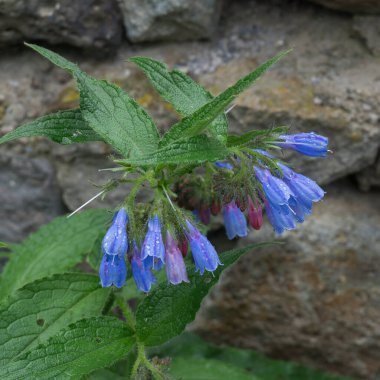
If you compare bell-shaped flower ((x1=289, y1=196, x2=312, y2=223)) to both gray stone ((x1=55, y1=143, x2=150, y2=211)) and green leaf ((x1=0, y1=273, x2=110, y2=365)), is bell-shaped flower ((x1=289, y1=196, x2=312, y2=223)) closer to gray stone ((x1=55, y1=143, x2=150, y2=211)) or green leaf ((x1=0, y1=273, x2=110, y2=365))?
green leaf ((x1=0, y1=273, x2=110, y2=365))

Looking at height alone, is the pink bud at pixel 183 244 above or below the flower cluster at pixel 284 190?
below

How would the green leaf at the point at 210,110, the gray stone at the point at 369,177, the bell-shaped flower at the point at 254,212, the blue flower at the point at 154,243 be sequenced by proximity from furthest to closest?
the gray stone at the point at 369,177 < the bell-shaped flower at the point at 254,212 < the blue flower at the point at 154,243 < the green leaf at the point at 210,110

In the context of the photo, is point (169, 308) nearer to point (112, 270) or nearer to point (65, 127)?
point (112, 270)

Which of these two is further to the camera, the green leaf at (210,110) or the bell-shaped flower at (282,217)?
the bell-shaped flower at (282,217)

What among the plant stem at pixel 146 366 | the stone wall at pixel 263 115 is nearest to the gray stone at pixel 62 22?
the stone wall at pixel 263 115

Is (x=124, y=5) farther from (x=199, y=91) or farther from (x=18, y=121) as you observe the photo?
(x=199, y=91)

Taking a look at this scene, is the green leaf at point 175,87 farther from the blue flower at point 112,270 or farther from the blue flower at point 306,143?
the blue flower at point 112,270
